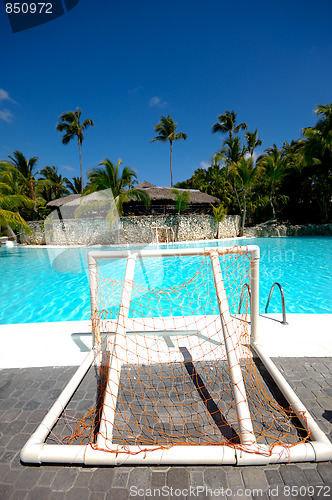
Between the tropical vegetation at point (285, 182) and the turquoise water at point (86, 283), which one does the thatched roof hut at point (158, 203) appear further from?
the turquoise water at point (86, 283)

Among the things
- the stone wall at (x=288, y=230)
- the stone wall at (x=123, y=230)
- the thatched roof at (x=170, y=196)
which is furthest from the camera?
the stone wall at (x=288, y=230)

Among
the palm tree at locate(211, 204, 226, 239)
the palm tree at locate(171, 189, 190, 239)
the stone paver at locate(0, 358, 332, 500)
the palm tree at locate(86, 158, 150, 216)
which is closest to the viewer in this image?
the stone paver at locate(0, 358, 332, 500)

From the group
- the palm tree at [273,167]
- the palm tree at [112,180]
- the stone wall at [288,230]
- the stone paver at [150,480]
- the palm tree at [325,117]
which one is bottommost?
the stone paver at [150,480]

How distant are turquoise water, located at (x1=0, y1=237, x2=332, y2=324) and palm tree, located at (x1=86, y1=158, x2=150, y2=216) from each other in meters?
6.92

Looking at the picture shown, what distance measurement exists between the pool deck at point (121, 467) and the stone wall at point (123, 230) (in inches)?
633

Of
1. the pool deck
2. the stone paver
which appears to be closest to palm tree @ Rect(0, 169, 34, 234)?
the pool deck

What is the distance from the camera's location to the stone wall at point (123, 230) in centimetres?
1953

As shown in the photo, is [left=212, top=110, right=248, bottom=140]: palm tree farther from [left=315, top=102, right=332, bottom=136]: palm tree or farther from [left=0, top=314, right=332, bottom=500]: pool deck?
[left=0, top=314, right=332, bottom=500]: pool deck

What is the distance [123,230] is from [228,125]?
1939cm

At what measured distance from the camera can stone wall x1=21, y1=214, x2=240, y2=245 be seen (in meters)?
19.5

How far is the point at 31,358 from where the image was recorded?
3082 mm

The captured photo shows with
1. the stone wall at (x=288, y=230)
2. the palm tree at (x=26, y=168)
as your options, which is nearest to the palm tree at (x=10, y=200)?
the palm tree at (x=26, y=168)

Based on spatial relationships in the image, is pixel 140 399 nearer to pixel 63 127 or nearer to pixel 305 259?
pixel 305 259

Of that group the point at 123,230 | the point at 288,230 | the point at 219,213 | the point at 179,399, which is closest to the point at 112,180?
the point at 123,230
